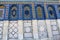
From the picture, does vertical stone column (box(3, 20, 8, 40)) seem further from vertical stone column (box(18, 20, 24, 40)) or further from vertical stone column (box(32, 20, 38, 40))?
vertical stone column (box(32, 20, 38, 40))

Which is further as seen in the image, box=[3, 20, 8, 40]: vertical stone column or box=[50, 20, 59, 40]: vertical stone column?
box=[50, 20, 59, 40]: vertical stone column

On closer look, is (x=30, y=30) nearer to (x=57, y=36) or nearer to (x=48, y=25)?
(x=48, y=25)

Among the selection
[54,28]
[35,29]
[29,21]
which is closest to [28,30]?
[35,29]

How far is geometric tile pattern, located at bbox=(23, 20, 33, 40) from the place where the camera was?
14.7 feet

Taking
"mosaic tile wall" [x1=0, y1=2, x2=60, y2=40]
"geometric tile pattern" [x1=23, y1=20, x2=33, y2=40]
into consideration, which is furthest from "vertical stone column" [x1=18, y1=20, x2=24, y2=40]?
"geometric tile pattern" [x1=23, y1=20, x2=33, y2=40]

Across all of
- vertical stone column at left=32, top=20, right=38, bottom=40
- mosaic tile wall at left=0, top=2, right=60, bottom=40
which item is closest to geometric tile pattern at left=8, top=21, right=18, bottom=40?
mosaic tile wall at left=0, top=2, right=60, bottom=40

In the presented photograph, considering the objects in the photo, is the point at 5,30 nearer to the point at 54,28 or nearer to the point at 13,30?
the point at 13,30

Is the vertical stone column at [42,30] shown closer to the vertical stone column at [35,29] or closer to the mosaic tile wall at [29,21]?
the mosaic tile wall at [29,21]

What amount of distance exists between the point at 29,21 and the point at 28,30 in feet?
1.29

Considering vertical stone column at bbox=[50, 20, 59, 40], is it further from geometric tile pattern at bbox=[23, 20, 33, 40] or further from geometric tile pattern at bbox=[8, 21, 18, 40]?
geometric tile pattern at bbox=[8, 21, 18, 40]

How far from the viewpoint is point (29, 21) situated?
4742mm

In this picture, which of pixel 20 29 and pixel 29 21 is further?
pixel 29 21

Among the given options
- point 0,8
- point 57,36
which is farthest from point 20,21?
point 57,36

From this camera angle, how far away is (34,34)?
14.8 feet
